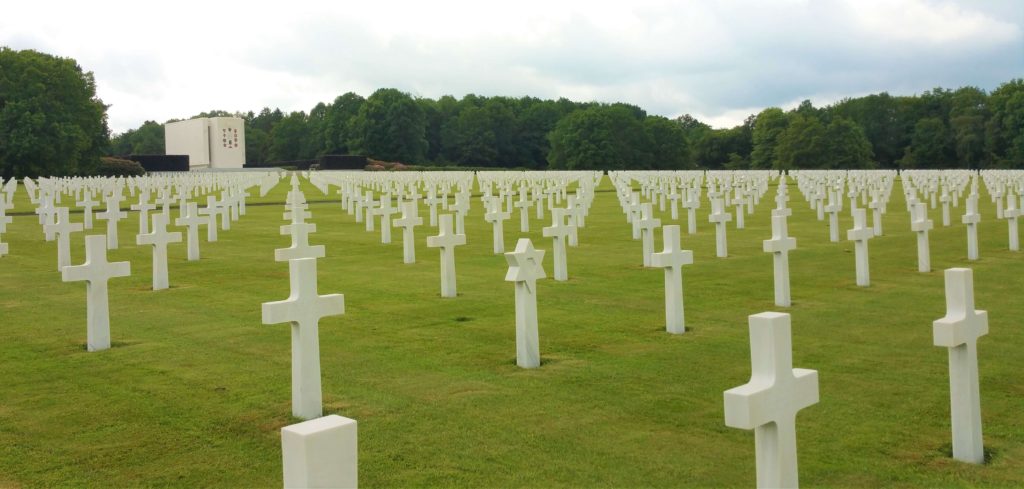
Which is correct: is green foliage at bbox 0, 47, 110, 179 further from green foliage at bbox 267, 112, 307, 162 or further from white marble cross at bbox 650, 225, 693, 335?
white marble cross at bbox 650, 225, 693, 335

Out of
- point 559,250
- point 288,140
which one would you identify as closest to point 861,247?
point 559,250

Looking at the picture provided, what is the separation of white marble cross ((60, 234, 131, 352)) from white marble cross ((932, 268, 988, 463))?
19.2 ft

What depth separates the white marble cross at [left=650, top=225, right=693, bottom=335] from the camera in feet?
26.2

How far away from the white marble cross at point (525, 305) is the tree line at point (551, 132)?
57.0m

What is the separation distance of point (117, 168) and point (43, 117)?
1184 centimetres

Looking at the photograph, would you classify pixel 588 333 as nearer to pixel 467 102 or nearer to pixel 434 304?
pixel 434 304

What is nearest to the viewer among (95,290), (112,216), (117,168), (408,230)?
(95,290)

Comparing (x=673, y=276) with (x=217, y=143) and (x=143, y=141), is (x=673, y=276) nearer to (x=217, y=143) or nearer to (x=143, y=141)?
(x=217, y=143)

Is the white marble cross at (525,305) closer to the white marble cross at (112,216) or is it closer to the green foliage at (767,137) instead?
the white marble cross at (112,216)

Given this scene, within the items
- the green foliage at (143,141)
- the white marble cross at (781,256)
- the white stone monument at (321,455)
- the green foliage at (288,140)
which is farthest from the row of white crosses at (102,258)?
the green foliage at (143,141)

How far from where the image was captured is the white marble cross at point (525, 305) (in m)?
6.73

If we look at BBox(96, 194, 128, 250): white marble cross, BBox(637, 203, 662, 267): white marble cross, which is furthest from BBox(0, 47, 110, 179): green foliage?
BBox(637, 203, 662, 267): white marble cross

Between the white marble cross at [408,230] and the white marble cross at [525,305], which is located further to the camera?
the white marble cross at [408,230]

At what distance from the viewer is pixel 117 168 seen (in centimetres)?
6906
